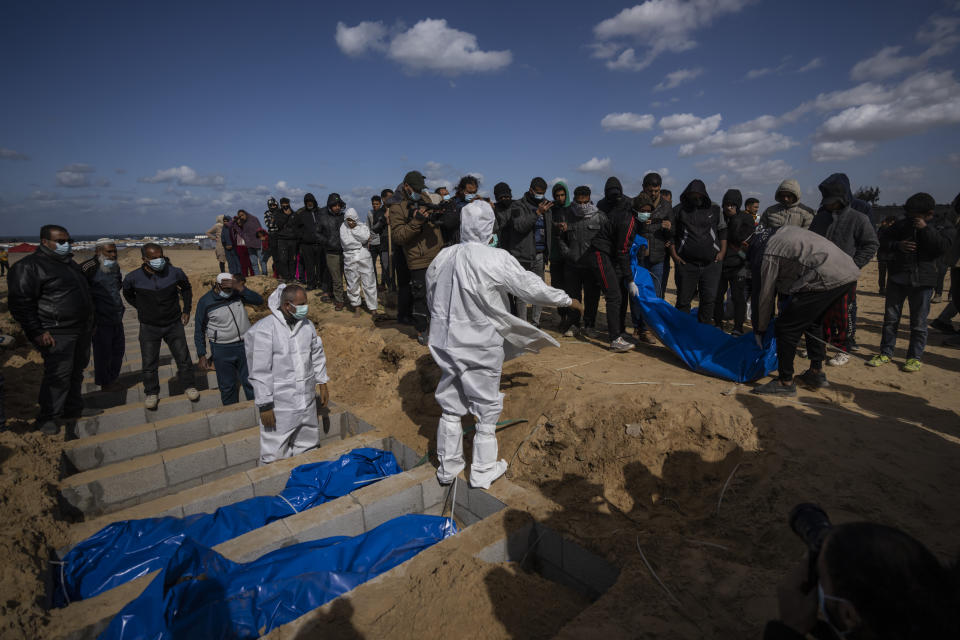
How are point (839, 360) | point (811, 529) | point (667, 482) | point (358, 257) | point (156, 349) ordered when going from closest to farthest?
point (811, 529) < point (667, 482) < point (839, 360) < point (156, 349) < point (358, 257)

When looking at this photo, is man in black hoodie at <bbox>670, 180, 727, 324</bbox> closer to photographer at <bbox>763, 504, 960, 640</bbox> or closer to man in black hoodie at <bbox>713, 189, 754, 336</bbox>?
man in black hoodie at <bbox>713, 189, 754, 336</bbox>

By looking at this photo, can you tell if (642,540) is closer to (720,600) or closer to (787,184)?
(720,600)

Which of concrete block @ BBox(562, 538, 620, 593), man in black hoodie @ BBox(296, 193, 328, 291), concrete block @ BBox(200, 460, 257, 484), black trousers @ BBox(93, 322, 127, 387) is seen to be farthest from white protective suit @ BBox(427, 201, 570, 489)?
man in black hoodie @ BBox(296, 193, 328, 291)

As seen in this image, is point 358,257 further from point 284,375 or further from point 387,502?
point 387,502

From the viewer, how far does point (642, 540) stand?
2.96 meters

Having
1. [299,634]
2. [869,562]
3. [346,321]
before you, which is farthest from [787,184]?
[346,321]

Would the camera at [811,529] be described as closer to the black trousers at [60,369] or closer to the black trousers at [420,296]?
the black trousers at [420,296]

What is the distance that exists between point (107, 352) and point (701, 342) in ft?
24.8

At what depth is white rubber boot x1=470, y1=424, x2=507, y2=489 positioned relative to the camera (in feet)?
12.0

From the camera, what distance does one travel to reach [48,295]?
4676mm

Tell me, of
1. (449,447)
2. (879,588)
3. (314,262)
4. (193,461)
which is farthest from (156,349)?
(879,588)

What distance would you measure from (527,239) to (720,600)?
4.77 metres

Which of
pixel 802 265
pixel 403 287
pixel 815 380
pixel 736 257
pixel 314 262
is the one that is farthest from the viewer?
pixel 314 262

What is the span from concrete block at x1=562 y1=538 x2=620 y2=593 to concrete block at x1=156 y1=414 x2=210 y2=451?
4.66 metres
